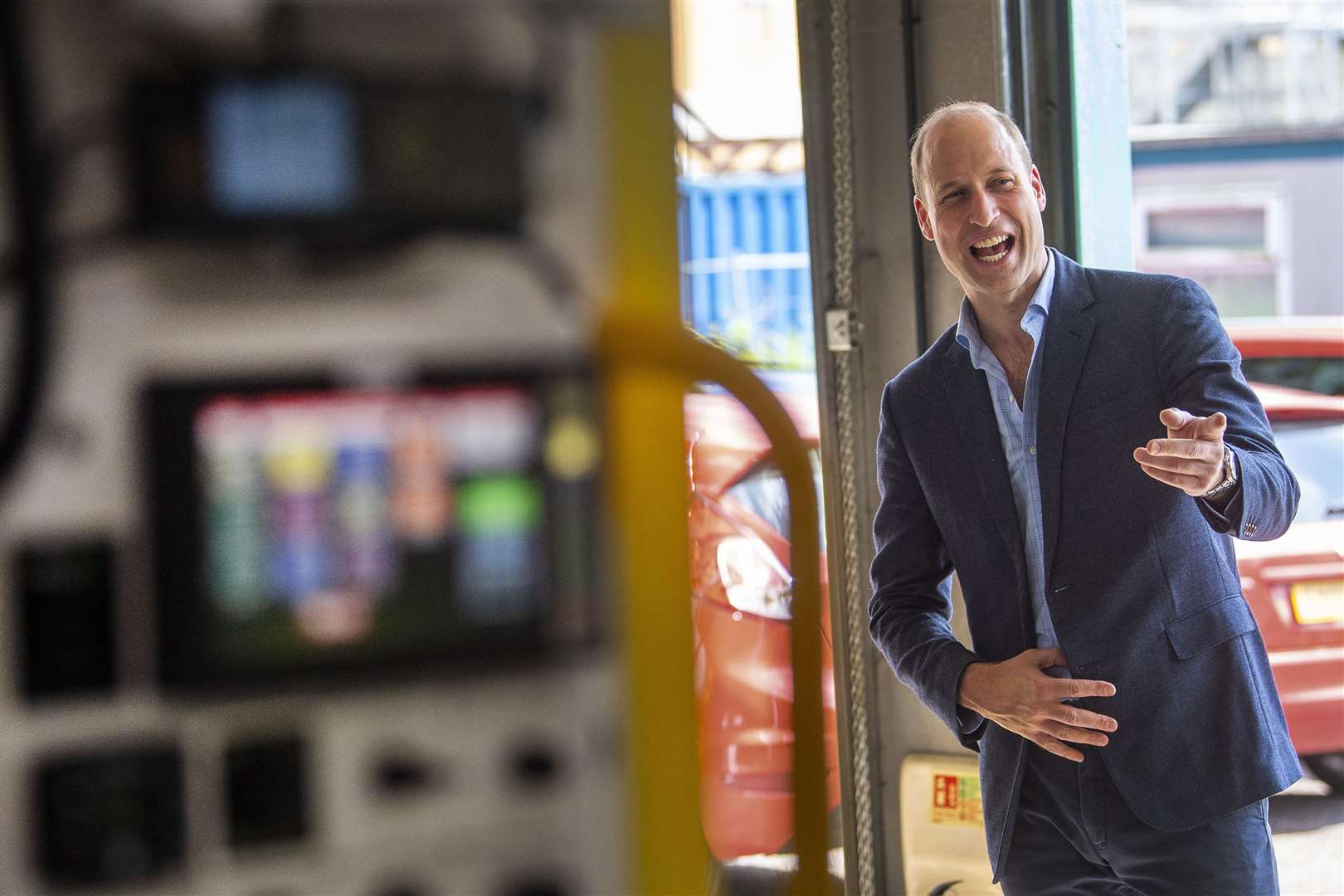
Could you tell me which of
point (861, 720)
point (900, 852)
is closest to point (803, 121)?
point (861, 720)

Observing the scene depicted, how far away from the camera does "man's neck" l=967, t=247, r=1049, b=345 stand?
Result: 1620 millimetres

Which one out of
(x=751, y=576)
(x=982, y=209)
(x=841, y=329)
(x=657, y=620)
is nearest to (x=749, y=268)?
(x=841, y=329)

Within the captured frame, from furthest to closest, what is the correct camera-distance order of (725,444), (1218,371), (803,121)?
(803,121)
(725,444)
(1218,371)

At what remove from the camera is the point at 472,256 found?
31.9 inches

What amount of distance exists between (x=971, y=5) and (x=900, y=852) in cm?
148

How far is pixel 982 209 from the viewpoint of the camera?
159cm

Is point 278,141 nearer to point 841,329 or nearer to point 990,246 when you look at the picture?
point 990,246

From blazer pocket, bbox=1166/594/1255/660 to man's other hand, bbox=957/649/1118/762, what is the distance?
4.2 inches

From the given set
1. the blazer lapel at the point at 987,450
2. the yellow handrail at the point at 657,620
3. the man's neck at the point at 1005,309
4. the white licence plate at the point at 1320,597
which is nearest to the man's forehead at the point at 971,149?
the man's neck at the point at 1005,309

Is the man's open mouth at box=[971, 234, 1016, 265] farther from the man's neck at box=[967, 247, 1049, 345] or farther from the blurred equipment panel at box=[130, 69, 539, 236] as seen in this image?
the blurred equipment panel at box=[130, 69, 539, 236]

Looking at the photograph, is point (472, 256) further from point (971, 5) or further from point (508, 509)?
point (971, 5)

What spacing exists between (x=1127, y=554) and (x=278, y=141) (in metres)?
1.15

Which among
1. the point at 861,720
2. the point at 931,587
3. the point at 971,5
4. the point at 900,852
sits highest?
the point at 971,5

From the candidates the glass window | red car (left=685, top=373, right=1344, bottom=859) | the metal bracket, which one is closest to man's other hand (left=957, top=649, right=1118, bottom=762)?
red car (left=685, top=373, right=1344, bottom=859)
